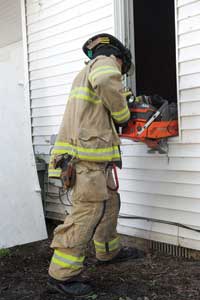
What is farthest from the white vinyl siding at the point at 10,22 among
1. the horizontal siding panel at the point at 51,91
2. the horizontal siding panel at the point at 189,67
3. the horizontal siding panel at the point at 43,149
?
the horizontal siding panel at the point at 189,67

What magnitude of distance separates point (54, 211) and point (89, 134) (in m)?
2.46

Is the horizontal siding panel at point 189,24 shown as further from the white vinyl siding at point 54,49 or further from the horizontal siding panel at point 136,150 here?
the horizontal siding panel at point 136,150

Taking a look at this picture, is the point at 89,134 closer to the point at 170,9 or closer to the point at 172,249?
the point at 172,249

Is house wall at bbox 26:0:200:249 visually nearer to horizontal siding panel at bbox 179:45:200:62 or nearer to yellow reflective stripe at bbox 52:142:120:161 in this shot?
horizontal siding panel at bbox 179:45:200:62

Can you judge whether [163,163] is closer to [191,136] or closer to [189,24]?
[191,136]

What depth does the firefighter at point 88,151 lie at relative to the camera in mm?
3100

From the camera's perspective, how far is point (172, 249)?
12.9ft

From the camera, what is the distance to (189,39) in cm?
358

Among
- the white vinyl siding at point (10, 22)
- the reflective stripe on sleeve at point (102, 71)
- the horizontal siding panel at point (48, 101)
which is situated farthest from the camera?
the white vinyl siding at point (10, 22)

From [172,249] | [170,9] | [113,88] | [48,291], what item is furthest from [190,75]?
[170,9]

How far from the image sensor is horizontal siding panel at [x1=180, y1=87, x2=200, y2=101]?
11.6 ft

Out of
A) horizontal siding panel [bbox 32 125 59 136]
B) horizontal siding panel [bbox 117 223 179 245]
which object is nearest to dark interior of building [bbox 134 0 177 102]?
horizontal siding panel [bbox 32 125 59 136]

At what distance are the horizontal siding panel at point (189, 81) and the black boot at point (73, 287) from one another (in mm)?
1889

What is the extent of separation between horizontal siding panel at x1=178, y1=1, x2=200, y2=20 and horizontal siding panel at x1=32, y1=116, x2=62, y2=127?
82.3 inches
